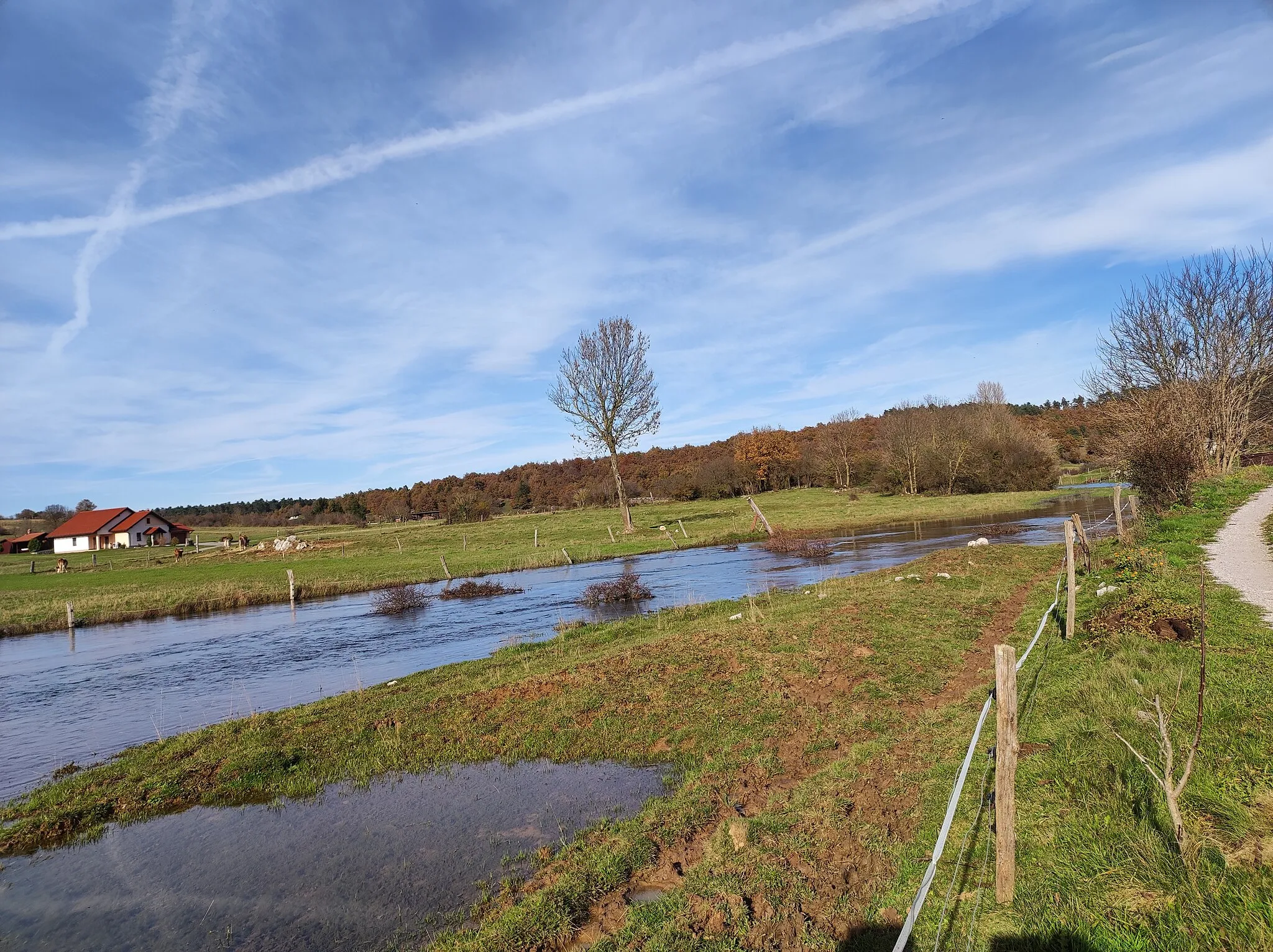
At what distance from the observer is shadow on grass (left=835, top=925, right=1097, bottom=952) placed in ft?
14.7

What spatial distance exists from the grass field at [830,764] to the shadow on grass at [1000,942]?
21 millimetres

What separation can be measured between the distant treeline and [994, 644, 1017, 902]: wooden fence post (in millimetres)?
47871

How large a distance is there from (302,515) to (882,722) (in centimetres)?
13719

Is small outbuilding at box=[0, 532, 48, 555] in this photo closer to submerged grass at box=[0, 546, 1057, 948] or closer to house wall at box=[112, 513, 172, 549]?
house wall at box=[112, 513, 172, 549]

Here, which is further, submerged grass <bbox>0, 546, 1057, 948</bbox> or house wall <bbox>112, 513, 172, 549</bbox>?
house wall <bbox>112, 513, 172, 549</bbox>

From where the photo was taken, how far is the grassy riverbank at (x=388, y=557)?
34.1 meters

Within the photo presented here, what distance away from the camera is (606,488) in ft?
303

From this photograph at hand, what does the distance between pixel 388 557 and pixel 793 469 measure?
63.1 metres

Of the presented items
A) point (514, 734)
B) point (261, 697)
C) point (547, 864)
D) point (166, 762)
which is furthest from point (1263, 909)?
point (261, 697)

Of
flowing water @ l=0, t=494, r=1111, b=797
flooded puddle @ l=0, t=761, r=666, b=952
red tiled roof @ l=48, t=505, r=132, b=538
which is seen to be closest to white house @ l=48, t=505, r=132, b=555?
red tiled roof @ l=48, t=505, r=132, b=538

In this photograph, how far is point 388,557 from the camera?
4997cm

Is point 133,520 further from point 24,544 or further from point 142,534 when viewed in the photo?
point 24,544

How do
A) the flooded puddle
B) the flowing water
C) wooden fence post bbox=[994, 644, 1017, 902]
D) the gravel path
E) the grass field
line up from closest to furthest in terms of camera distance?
wooden fence post bbox=[994, 644, 1017, 902] → the grass field → the flooded puddle → the gravel path → the flowing water

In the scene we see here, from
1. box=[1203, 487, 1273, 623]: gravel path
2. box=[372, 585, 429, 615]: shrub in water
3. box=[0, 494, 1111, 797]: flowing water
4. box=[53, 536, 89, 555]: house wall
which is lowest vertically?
box=[0, 494, 1111, 797]: flowing water
